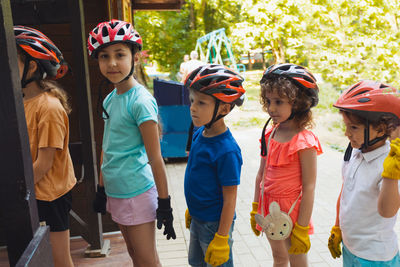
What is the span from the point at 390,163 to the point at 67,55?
130 inches

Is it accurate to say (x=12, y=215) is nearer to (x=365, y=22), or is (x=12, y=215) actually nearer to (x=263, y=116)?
(x=365, y=22)

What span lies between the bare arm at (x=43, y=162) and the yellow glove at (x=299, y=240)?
162cm

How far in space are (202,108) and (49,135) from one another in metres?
0.98

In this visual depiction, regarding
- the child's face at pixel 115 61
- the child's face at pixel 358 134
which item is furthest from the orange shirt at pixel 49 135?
the child's face at pixel 358 134

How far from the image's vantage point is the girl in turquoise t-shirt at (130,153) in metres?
2.11

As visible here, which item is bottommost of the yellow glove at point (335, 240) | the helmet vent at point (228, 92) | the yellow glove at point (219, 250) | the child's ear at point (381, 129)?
the yellow glove at point (335, 240)

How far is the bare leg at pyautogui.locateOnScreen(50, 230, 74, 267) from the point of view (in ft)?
7.64

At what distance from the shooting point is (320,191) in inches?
226

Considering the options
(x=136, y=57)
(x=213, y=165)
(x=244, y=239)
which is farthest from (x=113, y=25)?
(x=244, y=239)

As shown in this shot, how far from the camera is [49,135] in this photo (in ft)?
7.14

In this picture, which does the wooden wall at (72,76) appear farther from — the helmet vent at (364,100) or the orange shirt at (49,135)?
the helmet vent at (364,100)

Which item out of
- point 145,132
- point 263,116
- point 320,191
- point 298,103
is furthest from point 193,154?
point 263,116

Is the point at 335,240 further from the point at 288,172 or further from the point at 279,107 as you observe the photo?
the point at 279,107

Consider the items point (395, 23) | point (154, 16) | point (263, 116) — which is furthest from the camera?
point (154, 16)
